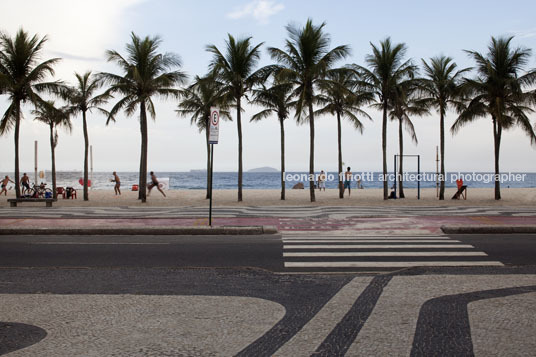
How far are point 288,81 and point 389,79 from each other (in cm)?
612

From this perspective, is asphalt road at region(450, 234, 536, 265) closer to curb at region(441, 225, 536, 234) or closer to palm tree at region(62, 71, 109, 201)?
curb at region(441, 225, 536, 234)

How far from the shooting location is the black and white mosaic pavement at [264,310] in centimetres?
440

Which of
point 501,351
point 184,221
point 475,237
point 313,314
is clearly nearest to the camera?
point 501,351

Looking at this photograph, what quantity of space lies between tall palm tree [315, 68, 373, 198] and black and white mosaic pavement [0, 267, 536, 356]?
62.8ft

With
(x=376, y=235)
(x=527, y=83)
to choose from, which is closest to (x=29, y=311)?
(x=376, y=235)

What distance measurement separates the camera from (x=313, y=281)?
23.7ft

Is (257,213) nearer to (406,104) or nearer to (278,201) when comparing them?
(278,201)

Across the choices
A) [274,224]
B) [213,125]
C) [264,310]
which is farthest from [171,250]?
[274,224]

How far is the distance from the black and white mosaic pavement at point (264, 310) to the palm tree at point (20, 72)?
910 inches

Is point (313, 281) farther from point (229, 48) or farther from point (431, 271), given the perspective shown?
point (229, 48)

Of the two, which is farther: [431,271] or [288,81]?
[288,81]

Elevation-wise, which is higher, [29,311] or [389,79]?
[389,79]

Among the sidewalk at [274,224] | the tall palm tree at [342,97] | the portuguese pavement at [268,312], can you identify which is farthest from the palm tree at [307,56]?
the portuguese pavement at [268,312]

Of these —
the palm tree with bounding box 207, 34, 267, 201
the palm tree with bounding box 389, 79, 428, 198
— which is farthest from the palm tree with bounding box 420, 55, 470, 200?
the palm tree with bounding box 207, 34, 267, 201
